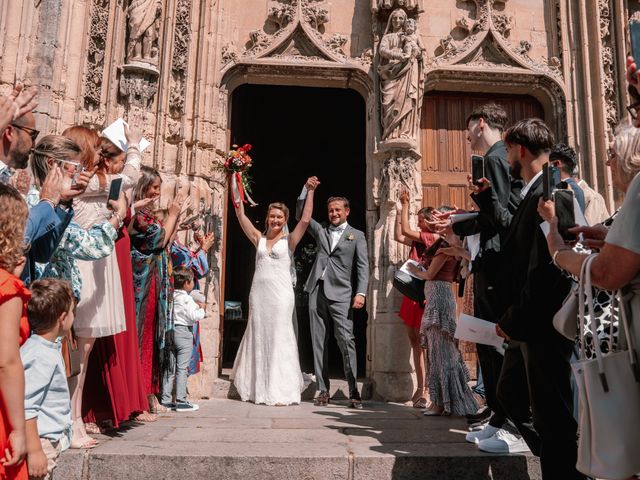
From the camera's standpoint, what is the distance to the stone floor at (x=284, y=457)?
3.32 m

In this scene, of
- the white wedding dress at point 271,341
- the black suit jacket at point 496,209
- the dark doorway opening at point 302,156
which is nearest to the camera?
the black suit jacket at point 496,209

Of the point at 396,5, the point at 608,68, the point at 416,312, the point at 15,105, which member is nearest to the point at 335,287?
the point at 416,312

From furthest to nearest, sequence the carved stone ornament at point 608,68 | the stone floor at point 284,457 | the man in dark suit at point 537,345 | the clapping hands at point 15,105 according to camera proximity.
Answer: the carved stone ornament at point 608,68
the stone floor at point 284,457
the man in dark suit at point 537,345
the clapping hands at point 15,105

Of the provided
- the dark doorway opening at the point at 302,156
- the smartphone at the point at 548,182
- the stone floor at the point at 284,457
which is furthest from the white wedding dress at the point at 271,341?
the dark doorway opening at the point at 302,156

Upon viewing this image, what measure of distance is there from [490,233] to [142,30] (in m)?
4.94

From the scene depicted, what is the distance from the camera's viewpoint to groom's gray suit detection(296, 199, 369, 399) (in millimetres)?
6004

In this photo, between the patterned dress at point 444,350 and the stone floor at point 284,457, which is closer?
the stone floor at point 284,457

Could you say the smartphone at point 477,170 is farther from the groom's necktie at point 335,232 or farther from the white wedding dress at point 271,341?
the white wedding dress at point 271,341

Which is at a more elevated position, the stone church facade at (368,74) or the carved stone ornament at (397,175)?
the stone church facade at (368,74)

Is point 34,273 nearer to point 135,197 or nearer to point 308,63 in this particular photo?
point 135,197

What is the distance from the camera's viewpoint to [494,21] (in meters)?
7.59

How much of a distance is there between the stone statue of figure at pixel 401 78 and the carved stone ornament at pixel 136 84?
2.77 m

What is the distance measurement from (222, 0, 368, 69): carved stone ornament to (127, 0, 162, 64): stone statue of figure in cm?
94

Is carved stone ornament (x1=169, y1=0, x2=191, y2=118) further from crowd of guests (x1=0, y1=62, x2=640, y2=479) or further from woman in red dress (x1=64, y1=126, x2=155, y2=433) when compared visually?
woman in red dress (x1=64, y1=126, x2=155, y2=433)
